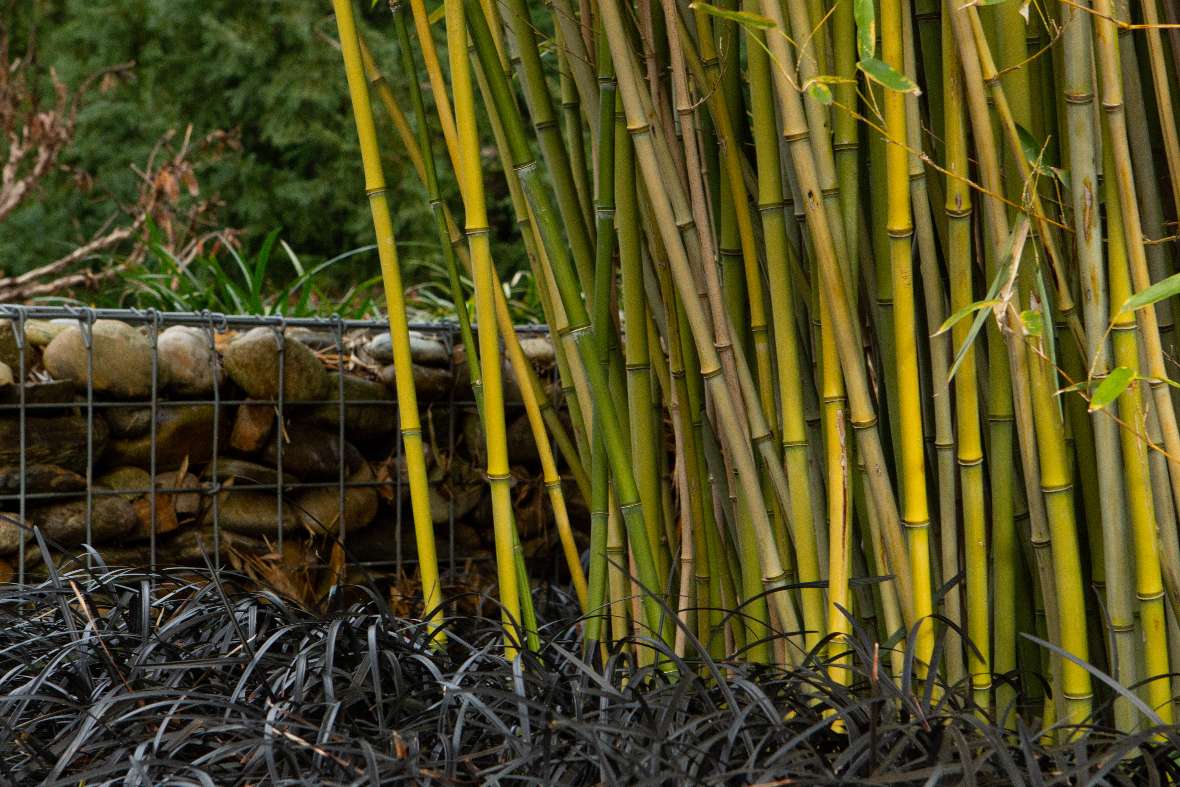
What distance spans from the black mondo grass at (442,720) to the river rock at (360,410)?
0.83 m

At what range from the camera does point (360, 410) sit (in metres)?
1.87

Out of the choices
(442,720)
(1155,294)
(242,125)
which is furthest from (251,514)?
(242,125)

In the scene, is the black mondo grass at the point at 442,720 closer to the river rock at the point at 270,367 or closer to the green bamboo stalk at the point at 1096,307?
the green bamboo stalk at the point at 1096,307

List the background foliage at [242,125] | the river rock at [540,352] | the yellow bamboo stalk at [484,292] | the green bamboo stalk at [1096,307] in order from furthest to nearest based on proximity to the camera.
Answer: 1. the background foliage at [242,125]
2. the river rock at [540,352]
3. the yellow bamboo stalk at [484,292]
4. the green bamboo stalk at [1096,307]

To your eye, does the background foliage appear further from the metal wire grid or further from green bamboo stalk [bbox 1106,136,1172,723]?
green bamboo stalk [bbox 1106,136,1172,723]

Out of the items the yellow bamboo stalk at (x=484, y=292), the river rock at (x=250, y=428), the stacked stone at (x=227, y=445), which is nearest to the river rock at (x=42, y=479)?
the stacked stone at (x=227, y=445)

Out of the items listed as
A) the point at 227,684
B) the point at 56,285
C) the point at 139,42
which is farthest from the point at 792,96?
the point at 139,42

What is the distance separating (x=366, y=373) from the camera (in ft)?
6.25

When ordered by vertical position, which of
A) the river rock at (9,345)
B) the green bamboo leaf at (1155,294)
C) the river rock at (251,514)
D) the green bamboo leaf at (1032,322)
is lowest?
the river rock at (251,514)

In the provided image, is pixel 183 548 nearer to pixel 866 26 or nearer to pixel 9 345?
pixel 9 345

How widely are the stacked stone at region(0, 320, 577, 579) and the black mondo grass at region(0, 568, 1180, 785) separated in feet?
1.94

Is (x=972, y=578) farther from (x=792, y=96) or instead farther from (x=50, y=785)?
(x=50, y=785)

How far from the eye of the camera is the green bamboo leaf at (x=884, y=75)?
0.66 metres

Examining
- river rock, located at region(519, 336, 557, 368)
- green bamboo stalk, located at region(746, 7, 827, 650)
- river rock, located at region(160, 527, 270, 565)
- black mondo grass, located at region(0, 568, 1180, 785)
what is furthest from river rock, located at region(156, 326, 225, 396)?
green bamboo stalk, located at region(746, 7, 827, 650)
